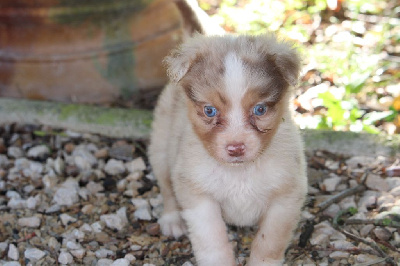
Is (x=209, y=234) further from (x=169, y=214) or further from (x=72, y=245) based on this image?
(x=72, y=245)

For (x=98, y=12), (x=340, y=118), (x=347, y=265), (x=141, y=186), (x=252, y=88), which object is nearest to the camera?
(x=252, y=88)

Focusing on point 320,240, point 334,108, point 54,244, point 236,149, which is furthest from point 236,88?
point 334,108

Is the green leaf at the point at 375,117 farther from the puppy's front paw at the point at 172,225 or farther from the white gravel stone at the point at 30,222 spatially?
the white gravel stone at the point at 30,222

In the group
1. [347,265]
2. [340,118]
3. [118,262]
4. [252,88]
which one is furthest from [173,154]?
[340,118]

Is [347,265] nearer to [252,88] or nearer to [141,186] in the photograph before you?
[252,88]

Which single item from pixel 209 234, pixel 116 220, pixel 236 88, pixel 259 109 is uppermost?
pixel 236 88

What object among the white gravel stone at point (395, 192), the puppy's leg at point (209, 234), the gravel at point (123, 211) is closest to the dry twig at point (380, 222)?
the gravel at point (123, 211)

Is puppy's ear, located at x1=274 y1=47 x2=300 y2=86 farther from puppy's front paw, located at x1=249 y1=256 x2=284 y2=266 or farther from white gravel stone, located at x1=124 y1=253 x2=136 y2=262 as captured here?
white gravel stone, located at x1=124 y1=253 x2=136 y2=262
